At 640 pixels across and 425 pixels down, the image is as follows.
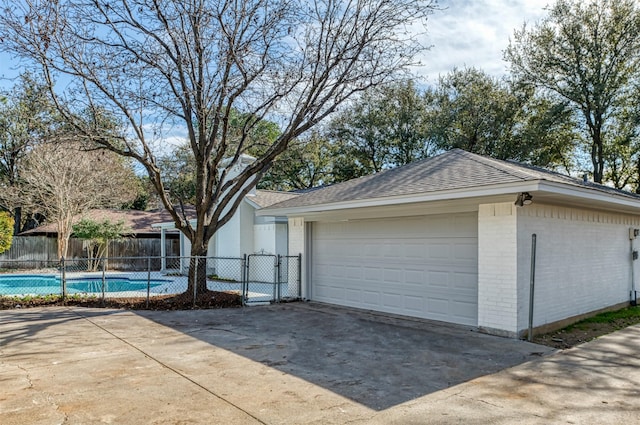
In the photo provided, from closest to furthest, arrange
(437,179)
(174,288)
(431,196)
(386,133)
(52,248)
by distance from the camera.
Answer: (431,196) → (437,179) → (174,288) → (52,248) → (386,133)

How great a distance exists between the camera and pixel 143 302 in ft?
33.9

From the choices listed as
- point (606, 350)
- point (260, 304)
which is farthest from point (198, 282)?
point (606, 350)

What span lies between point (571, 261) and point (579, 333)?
142 centimetres

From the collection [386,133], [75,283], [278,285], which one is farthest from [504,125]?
[75,283]

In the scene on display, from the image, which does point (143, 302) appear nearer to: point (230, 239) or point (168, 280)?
point (230, 239)

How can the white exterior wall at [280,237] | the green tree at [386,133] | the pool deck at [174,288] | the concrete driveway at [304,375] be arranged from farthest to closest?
the green tree at [386,133], the white exterior wall at [280,237], the pool deck at [174,288], the concrete driveway at [304,375]

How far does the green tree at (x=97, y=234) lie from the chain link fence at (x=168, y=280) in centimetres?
67

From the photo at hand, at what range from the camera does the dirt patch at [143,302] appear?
10.0 m

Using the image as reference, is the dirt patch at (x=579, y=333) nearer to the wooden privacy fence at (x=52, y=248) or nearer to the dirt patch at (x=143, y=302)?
the dirt patch at (x=143, y=302)

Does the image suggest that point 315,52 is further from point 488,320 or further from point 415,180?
point 488,320

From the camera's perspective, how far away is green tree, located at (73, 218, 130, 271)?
20.5 meters

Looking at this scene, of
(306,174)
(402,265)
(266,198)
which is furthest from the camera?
(306,174)

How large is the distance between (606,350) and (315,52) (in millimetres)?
8067

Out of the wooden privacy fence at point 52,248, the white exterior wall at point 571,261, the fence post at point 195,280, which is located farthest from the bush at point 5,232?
the white exterior wall at point 571,261
